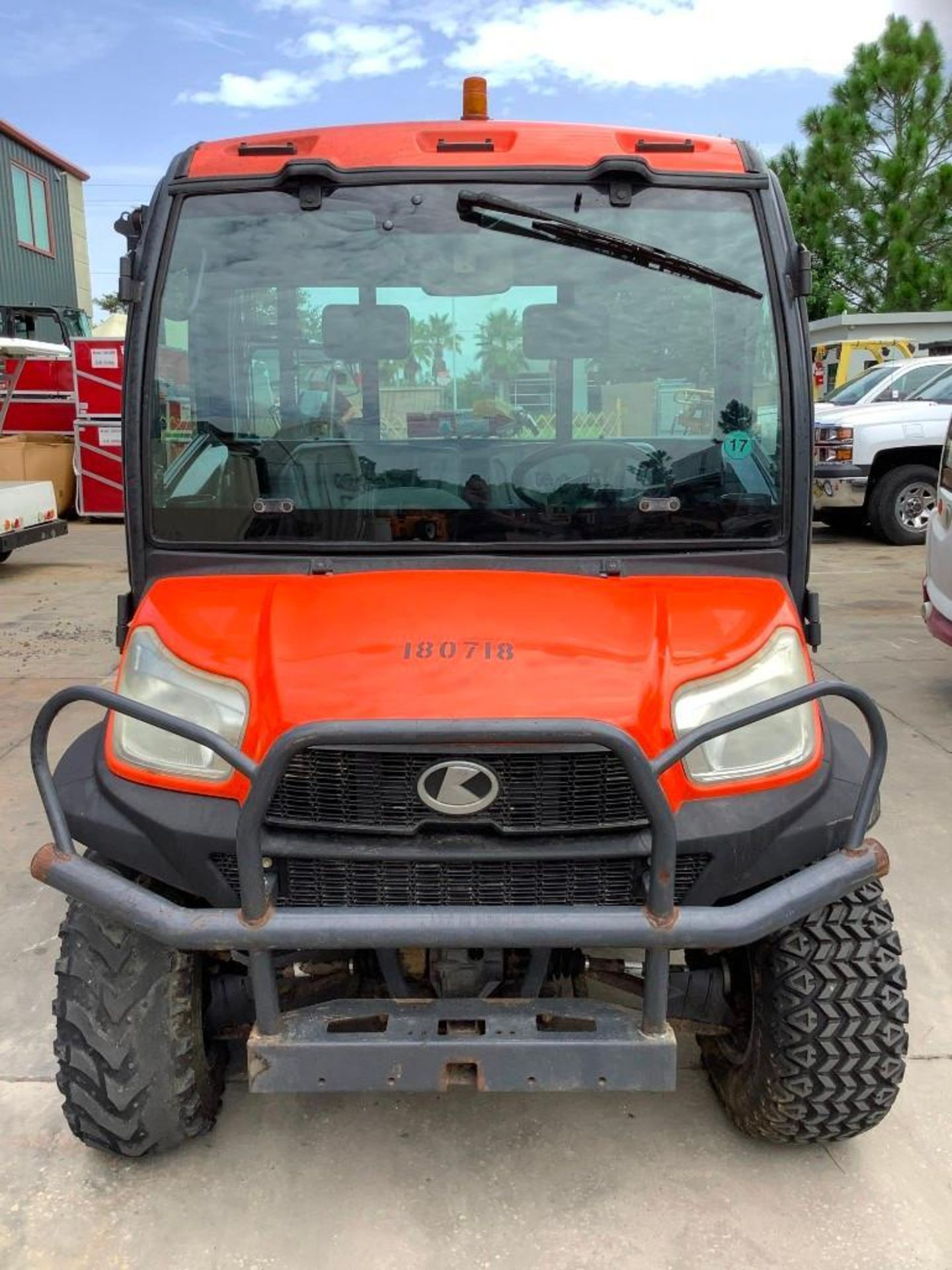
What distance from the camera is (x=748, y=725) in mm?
2105

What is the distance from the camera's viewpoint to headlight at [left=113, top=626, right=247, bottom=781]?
2164 millimetres

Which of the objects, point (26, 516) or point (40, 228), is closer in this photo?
point (26, 516)

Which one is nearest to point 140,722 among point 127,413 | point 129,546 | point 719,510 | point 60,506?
point 129,546

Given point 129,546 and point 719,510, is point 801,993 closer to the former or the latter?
point 719,510

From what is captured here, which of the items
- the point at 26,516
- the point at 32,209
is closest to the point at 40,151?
the point at 32,209

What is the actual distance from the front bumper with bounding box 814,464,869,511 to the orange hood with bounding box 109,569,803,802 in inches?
374

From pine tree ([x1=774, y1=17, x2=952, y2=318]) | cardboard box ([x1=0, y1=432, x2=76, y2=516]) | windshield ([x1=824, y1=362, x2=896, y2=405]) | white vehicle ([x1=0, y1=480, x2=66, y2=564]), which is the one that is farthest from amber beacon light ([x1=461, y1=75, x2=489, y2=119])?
pine tree ([x1=774, y1=17, x2=952, y2=318])

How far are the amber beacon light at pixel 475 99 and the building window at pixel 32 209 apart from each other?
21830 millimetres

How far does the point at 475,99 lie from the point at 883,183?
28.1 meters

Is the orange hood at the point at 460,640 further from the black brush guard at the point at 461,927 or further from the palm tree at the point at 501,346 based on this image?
the palm tree at the point at 501,346

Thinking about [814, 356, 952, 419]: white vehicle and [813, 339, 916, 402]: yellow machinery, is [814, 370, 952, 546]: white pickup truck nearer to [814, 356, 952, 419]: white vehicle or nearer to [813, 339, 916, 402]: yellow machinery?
[814, 356, 952, 419]: white vehicle

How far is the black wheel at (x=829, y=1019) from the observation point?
2238 millimetres

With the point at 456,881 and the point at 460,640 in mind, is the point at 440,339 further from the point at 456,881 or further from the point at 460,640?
the point at 456,881

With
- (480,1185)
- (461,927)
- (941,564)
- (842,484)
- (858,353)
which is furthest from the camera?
(858,353)
